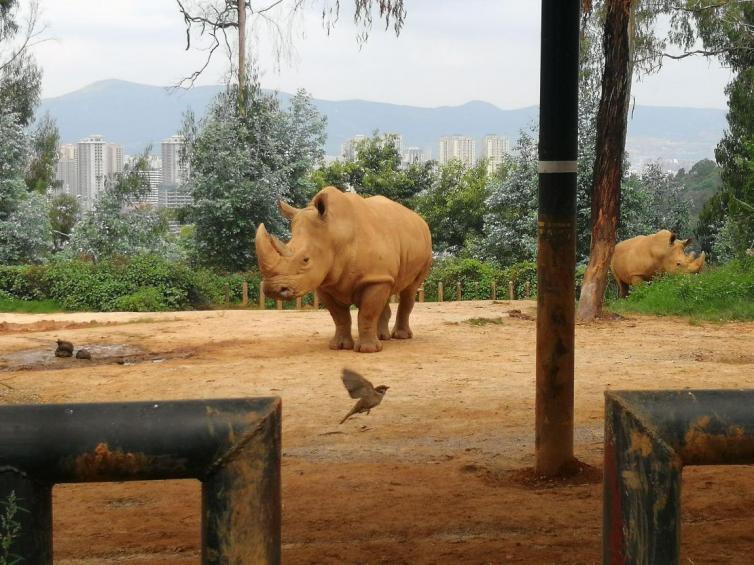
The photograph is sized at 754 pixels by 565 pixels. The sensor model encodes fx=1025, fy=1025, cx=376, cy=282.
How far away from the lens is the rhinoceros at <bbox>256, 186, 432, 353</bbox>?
11.6 metres

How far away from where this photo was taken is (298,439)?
7.95 metres

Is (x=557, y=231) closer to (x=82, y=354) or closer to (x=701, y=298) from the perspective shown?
(x=82, y=354)

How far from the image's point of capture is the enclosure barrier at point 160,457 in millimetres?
2582

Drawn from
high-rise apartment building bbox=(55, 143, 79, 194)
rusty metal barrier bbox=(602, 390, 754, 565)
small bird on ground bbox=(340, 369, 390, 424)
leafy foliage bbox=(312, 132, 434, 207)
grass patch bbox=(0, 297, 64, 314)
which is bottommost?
grass patch bbox=(0, 297, 64, 314)

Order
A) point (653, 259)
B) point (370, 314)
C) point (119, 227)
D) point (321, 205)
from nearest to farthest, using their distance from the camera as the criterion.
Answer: point (321, 205), point (370, 314), point (653, 259), point (119, 227)

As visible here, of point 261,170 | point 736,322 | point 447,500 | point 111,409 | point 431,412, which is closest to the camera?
point 111,409

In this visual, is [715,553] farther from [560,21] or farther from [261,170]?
[261,170]

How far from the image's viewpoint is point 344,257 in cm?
1202

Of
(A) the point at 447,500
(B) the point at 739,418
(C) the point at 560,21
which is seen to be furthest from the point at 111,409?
(C) the point at 560,21

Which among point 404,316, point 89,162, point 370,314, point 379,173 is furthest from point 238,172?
point 89,162

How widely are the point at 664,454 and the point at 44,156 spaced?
150ft

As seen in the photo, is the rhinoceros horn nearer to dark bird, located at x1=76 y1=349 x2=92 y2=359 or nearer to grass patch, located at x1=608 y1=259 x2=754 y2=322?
dark bird, located at x1=76 y1=349 x2=92 y2=359

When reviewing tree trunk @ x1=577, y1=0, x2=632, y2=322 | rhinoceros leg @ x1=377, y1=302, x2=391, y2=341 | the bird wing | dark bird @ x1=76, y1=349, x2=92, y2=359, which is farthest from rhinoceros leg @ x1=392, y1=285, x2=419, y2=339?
the bird wing

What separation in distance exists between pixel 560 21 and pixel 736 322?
11106 millimetres
